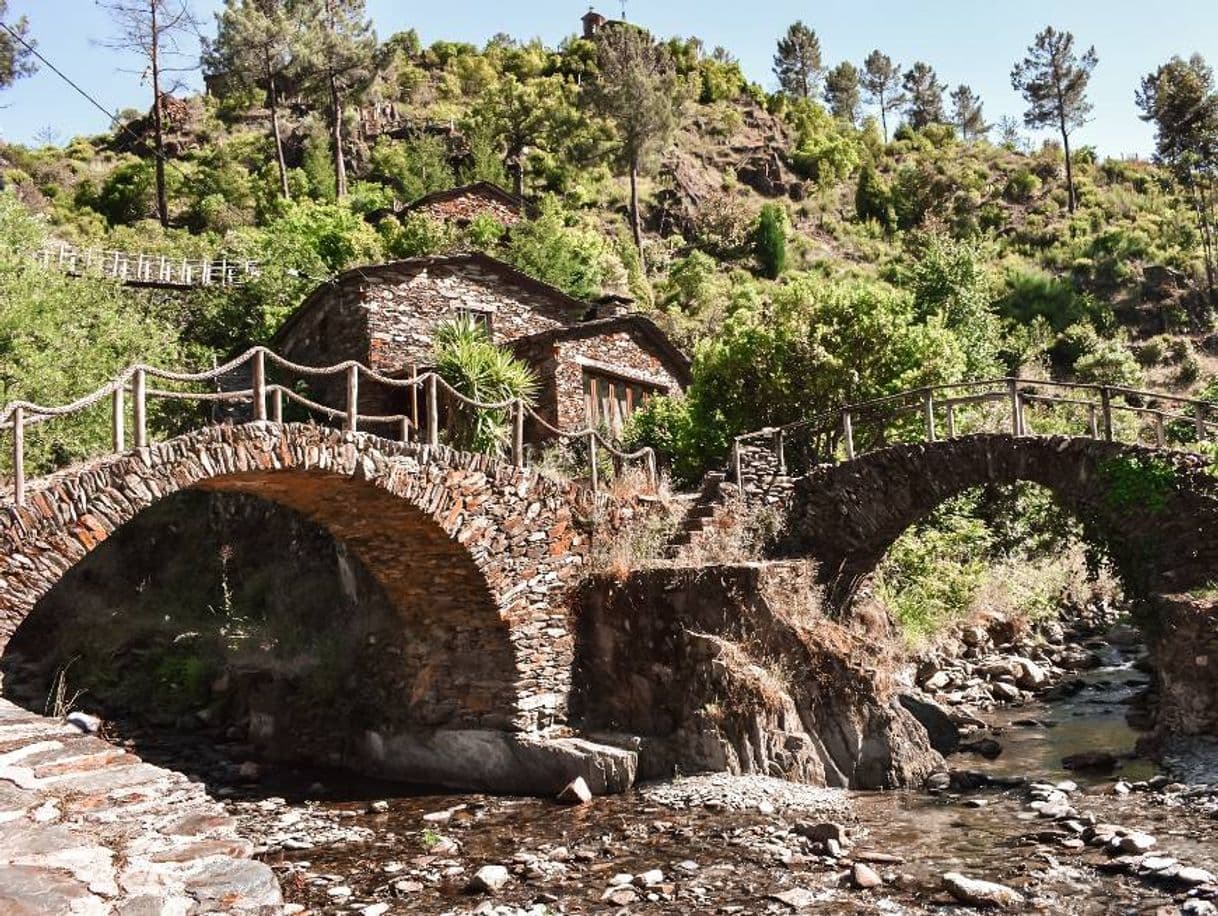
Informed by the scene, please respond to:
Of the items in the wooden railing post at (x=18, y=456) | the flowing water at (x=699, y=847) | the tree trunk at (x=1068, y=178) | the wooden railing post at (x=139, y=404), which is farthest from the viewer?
the tree trunk at (x=1068, y=178)

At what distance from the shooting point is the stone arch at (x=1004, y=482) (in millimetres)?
12617

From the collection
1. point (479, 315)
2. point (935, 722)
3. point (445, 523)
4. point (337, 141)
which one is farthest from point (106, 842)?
point (337, 141)

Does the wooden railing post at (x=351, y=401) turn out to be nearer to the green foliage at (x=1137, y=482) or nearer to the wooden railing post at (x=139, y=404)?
the wooden railing post at (x=139, y=404)

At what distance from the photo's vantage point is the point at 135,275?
3334cm

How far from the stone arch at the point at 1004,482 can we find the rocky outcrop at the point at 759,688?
2.13 m

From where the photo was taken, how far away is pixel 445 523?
41.1ft

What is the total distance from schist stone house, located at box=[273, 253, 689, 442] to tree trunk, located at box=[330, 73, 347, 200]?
2298 cm

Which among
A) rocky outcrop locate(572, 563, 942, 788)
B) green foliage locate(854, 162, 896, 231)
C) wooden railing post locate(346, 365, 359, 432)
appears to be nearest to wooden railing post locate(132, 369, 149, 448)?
wooden railing post locate(346, 365, 359, 432)

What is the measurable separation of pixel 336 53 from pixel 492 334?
32.9m

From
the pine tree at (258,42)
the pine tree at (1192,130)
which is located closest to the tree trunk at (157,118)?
the pine tree at (258,42)

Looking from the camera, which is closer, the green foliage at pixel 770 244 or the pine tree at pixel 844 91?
the green foliage at pixel 770 244

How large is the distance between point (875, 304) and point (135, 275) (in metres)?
25.4

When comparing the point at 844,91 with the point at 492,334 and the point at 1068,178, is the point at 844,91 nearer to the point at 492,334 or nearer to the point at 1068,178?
the point at 1068,178

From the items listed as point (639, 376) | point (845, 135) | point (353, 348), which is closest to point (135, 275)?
point (353, 348)
